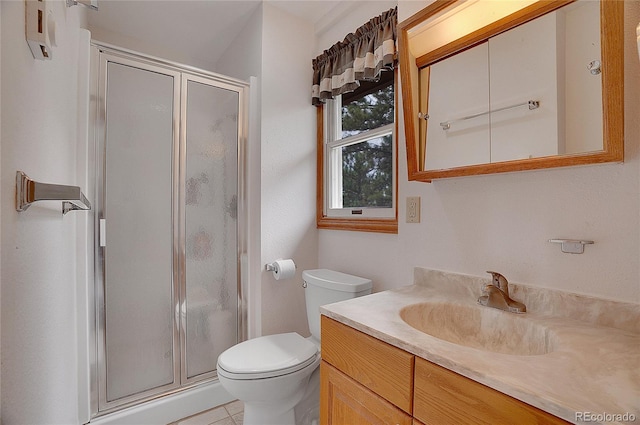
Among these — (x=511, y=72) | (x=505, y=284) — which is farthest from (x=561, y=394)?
(x=511, y=72)

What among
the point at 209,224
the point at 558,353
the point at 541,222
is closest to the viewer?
the point at 558,353

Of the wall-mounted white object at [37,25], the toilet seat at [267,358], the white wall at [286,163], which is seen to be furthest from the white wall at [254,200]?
the wall-mounted white object at [37,25]

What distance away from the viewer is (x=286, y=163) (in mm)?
1991

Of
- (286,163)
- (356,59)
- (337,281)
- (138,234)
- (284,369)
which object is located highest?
(356,59)

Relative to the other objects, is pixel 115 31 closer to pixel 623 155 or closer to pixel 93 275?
pixel 93 275

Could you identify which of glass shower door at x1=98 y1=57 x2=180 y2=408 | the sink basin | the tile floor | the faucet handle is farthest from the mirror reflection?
the tile floor

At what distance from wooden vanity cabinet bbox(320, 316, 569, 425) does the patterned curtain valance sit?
1356 mm

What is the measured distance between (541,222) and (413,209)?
493mm

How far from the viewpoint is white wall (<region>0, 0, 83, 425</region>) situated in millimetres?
507

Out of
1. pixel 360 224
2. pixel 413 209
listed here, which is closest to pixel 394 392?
pixel 413 209

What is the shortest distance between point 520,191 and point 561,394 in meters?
A: 0.69

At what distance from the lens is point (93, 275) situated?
4.80ft

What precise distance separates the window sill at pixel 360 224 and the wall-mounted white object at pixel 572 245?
0.71 meters

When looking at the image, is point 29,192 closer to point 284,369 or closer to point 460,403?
point 460,403
